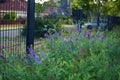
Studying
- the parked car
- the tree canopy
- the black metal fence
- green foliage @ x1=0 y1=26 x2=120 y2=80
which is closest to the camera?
green foliage @ x1=0 y1=26 x2=120 y2=80

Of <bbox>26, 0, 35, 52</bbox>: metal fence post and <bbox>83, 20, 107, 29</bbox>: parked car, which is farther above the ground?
<bbox>26, 0, 35, 52</bbox>: metal fence post

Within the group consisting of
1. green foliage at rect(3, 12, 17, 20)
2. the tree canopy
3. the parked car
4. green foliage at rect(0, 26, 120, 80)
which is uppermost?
the tree canopy

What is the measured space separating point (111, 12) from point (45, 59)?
17359mm

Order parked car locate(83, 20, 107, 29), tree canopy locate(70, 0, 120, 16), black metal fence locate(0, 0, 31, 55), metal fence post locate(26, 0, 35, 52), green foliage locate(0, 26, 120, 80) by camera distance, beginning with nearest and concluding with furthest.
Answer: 1. green foliage locate(0, 26, 120, 80)
2. black metal fence locate(0, 0, 31, 55)
3. metal fence post locate(26, 0, 35, 52)
4. parked car locate(83, 20, 107, 29)
5. tree canopy locate(70, 0, 120, 16)

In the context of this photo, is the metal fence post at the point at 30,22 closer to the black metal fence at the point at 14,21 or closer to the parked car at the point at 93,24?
the black metal fence at the point at 14,21

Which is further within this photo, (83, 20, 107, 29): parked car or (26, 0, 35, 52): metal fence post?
(83, 20, 107, 29): parked car

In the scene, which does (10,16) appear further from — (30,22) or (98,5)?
(98,5)

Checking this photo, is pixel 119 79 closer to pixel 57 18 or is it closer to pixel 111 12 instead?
pixel 57 18

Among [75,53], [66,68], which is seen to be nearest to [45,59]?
[66,68]

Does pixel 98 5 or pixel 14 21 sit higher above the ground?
pixel 98 5

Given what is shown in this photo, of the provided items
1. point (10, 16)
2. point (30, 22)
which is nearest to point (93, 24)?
point (30, 22)

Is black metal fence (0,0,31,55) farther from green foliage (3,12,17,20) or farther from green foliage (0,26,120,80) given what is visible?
green foliage (0,26,120,80)

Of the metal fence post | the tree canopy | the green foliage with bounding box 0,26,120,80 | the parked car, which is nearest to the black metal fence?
the metal fence post

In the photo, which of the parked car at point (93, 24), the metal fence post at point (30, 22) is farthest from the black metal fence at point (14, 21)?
the parked car at point (93, 24)
